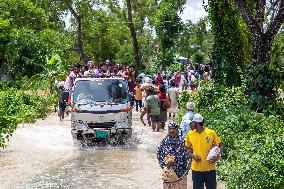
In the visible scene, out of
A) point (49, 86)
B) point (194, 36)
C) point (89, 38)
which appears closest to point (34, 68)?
point (49, 86)

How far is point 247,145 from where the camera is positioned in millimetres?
11680

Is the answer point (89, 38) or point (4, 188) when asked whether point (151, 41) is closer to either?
point (89, 38)

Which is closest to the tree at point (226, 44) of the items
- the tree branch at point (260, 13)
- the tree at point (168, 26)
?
the tree branch at point (260, 13)

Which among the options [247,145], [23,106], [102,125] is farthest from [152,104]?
[23,106]

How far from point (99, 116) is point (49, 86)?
54.2 ft

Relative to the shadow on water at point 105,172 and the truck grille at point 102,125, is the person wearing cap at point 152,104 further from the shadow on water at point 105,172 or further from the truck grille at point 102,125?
the shadow on water at point 105,172

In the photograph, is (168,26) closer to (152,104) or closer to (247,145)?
(152,104)

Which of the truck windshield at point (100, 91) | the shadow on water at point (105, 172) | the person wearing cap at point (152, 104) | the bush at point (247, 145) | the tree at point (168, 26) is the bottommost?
the shadow on water at point (105, 172)

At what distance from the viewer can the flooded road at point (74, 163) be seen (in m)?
12.5

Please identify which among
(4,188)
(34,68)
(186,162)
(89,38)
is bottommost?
(4,188)

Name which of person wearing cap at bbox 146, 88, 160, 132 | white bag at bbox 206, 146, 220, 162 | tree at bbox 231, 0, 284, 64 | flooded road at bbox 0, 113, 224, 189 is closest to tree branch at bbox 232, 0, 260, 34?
tree at bbox 231, 0, 284, 64

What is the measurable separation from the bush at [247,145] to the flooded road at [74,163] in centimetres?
171

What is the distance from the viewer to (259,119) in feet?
48.5

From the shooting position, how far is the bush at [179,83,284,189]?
10.2 metres
